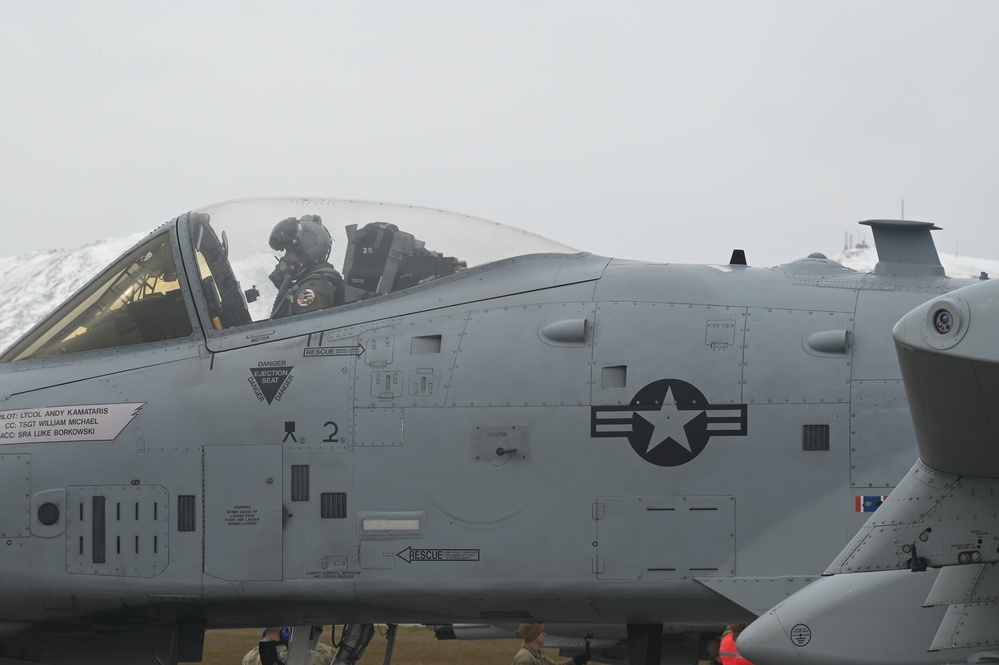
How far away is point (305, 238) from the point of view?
9172 mm

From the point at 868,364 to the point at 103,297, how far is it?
18.4ft

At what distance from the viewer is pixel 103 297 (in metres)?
9.28

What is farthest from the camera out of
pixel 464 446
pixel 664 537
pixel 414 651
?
pixel 414 651

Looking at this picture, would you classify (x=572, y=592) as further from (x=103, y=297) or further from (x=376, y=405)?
(x=103, y=297)

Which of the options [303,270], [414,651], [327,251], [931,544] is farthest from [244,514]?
[414,651]

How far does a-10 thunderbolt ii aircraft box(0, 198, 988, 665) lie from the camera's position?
8031mm

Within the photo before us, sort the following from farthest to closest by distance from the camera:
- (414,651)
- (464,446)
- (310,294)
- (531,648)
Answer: (414,651)
(531,648)
(310,294)
(464,446)

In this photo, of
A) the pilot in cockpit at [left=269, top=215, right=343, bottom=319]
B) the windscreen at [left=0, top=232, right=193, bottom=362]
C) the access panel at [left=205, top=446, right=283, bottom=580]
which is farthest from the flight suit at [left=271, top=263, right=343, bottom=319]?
the access panel at [left=205, top=446, right=283, bottom=580]

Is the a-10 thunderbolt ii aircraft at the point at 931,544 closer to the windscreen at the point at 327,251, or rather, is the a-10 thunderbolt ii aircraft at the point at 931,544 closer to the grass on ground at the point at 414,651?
the windscreen at the point at 327,251

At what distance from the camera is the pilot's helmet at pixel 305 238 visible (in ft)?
30.0

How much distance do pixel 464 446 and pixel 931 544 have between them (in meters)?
3.40

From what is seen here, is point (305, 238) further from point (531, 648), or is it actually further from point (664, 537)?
point (531, 648)

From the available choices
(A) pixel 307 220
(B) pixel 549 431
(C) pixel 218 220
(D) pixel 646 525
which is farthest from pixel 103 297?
(D) pixel 646 525

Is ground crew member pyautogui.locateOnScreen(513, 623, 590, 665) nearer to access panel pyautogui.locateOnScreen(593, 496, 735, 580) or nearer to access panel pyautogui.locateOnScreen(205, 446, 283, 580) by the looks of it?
access panel pyautogui.locateOnScreen(593, 496, 735, 580)
